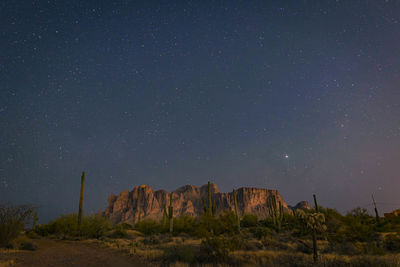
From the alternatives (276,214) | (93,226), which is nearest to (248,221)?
(276,214)

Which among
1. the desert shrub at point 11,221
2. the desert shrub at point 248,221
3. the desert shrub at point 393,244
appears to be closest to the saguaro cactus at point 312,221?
the desert shrub at point 393,244

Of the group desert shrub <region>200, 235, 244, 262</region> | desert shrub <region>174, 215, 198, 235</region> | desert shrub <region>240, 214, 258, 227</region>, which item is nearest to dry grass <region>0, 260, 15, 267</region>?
desert shrub <region>200, 235, 244, 262</region>

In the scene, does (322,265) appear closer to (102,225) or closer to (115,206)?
(102,225)

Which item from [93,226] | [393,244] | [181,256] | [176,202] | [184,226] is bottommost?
[393,244]

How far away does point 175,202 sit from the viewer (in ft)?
408

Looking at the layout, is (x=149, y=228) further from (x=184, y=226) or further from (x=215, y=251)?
(x=215, y=251)

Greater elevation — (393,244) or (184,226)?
(184,226)

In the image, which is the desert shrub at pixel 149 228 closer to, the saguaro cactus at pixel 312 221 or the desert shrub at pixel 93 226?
the desert shrub at pixel 93 226

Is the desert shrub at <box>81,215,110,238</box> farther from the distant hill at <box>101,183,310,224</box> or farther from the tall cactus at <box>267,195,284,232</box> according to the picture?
the distant hill at <box>101,183,310,224</box>

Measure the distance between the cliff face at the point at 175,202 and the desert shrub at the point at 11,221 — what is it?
10298 centimetres

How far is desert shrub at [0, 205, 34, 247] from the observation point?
14.6 metres

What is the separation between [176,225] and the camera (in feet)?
108

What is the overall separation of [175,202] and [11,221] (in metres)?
113

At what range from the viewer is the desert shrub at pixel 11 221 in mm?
14555
